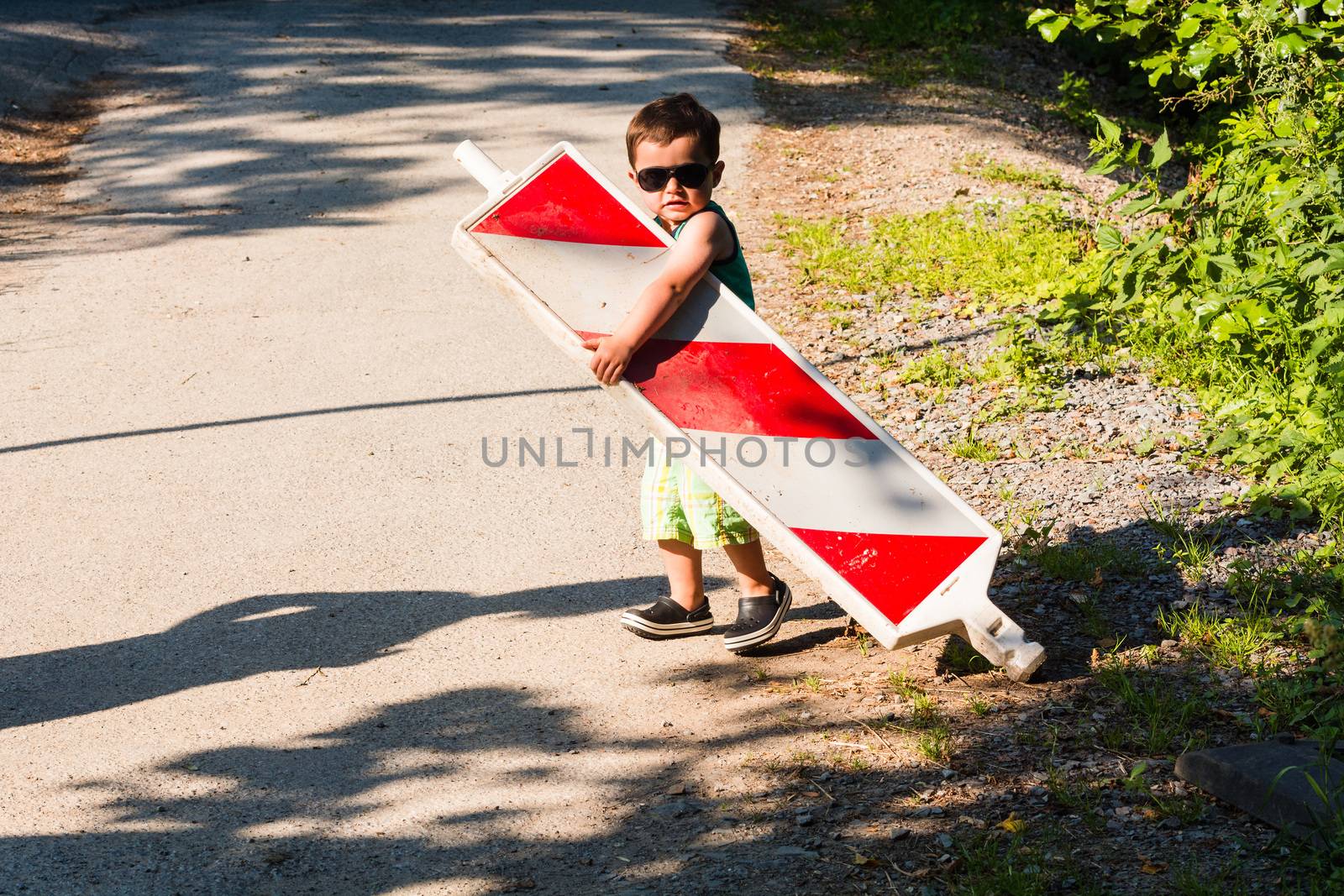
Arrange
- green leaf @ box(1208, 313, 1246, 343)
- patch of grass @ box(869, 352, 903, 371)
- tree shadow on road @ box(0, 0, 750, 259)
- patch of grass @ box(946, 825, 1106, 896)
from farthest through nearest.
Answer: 1. tree shadow on road @ box(0, 0, 750, 259)
2. patch of grass @ box(869, 352, 903, 371)
3. green leaf @ box(1208, 313, 1246, 343)
4. patch of grass @ box(946, 825, 1106, 896)

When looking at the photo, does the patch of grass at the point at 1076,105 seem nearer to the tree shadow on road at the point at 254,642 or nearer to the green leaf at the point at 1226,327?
the green leaf at the point at 1226,327

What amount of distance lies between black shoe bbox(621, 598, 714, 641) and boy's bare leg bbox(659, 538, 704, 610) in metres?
0.02

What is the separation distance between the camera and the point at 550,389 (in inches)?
251

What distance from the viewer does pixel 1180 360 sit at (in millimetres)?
5754

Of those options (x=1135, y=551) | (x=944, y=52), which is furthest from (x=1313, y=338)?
(x=944, y=52)

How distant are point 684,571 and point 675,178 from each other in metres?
1.25

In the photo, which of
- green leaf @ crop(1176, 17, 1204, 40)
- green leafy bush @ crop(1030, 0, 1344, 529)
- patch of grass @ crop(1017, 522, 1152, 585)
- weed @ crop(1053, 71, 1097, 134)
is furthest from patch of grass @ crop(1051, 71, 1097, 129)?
patch of grass @ crop(1017, 522, 1152, 585)

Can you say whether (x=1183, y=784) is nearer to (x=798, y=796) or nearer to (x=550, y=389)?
(x=798, y=796)

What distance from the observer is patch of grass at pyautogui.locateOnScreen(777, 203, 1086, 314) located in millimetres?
7004

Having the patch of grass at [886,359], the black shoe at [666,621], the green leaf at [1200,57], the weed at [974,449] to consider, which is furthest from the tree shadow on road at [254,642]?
the green leaf at [1200,57]

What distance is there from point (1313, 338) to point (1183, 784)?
2.72 m

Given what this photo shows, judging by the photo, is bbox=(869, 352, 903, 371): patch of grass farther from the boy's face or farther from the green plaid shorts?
the boy's face

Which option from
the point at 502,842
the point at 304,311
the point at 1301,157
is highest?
the point at 1301,157

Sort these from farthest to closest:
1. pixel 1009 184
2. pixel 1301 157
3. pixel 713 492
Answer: pixel 1009 184 < pixel 1301 157 < pixel 713 492
